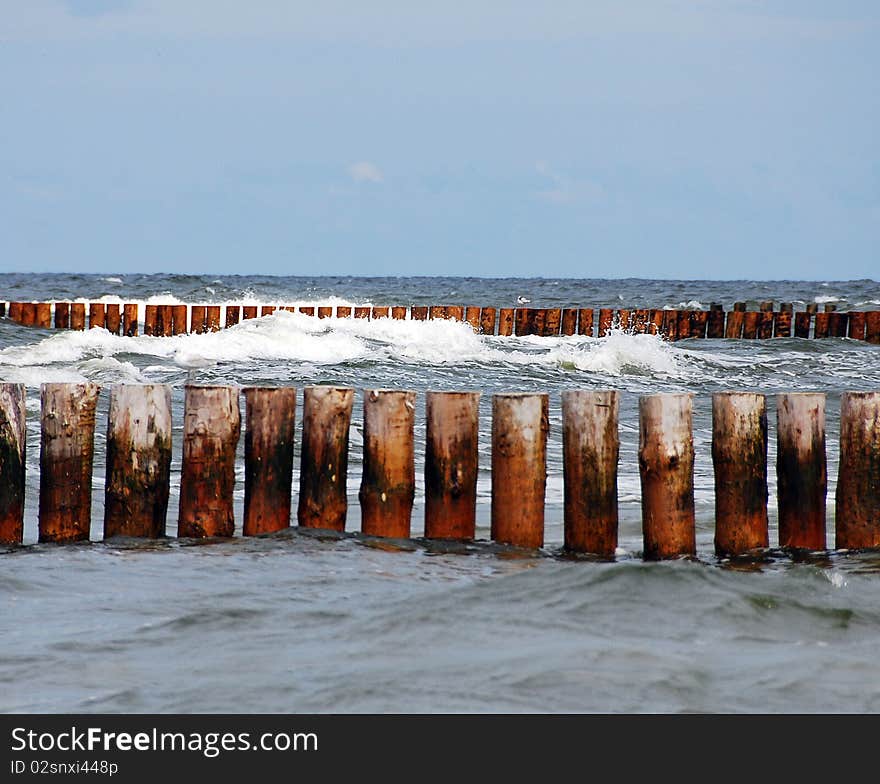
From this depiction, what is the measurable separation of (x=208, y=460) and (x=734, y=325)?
22.0 metres

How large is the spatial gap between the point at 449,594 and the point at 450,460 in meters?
1.03

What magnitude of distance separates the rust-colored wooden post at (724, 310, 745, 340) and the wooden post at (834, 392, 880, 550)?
20.7 meters

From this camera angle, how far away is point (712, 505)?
8195 mm

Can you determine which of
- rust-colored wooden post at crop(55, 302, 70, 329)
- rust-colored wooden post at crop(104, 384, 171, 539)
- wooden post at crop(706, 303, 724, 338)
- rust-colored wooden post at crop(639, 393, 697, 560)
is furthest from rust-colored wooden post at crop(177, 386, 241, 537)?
wooden post at crop(706, 303, 724, 338)

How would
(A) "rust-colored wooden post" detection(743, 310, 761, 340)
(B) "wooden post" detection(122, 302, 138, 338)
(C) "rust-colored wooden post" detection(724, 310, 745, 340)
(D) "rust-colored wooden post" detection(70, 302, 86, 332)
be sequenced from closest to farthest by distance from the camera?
1. (B) "wooden post" detection(122, 302, 138, 338)
2. (D) "rust-colored wooden post" detection(70, 302, 86, 332)
3. (C) "rust-colored wooden post" detection(724, 310, 745, 340)
4. (A) "rust-colored wooden post" detection(743, 310, 761, 340)

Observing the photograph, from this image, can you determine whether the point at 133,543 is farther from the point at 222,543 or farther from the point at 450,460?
the point at 450,460

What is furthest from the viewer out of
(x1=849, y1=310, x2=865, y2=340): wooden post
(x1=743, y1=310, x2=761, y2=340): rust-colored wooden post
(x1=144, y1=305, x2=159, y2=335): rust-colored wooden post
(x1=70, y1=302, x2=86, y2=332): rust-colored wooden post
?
(x1=743, y1=310, x2=761, y2=340): rust-colored wooden post

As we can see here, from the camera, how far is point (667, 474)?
6121mm

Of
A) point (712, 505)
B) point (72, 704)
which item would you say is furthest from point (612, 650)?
point (712, 505)

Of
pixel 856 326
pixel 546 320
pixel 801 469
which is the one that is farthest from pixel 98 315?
pixel 801 469

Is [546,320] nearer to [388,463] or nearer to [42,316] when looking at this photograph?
[42,316]

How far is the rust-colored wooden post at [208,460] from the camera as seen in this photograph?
246 inches

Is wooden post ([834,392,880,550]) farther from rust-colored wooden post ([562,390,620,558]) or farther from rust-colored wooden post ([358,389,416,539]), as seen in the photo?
rust-colored wooden post ([358,389,416,539])

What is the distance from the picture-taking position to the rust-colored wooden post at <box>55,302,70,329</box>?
84.3 feet
